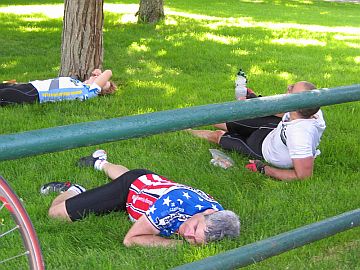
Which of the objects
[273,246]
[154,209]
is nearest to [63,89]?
[154,209]

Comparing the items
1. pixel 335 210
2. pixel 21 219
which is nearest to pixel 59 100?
pixel 335 210

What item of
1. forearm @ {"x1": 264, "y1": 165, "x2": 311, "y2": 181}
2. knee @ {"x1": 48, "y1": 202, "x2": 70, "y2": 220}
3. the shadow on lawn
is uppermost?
knee @ {"x1": 48, "y1": 202, "x2": 70, "y2": 220}

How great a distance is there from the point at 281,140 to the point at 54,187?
68.3 inches

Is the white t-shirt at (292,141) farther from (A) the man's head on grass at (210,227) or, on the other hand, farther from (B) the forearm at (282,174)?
(A) the man's head on grass at (210,227)

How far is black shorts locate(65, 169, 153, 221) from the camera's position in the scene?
3.72 meters

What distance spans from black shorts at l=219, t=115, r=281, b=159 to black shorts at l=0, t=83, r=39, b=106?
210 cm

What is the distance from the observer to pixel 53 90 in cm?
647

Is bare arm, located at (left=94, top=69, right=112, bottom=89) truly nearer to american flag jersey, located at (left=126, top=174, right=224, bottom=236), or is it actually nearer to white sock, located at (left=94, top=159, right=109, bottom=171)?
white sock, located at (left=94, top=159, right=109, bottom=171)

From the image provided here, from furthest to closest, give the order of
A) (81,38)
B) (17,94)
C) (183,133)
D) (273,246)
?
(81,38) < (17,94) < (183,133) < (273,246)

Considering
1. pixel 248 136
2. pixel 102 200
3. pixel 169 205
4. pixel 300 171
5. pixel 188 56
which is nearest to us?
pixel 169 205

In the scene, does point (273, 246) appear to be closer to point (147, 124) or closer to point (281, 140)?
point (147, 124)

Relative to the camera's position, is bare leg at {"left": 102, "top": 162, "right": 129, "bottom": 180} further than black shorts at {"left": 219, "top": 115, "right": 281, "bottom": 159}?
No

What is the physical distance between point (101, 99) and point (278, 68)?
3.00 metres

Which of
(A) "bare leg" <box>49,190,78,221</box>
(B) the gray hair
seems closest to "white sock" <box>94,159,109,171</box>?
(A) "bare leg" <box>49,190,78,221</box>
